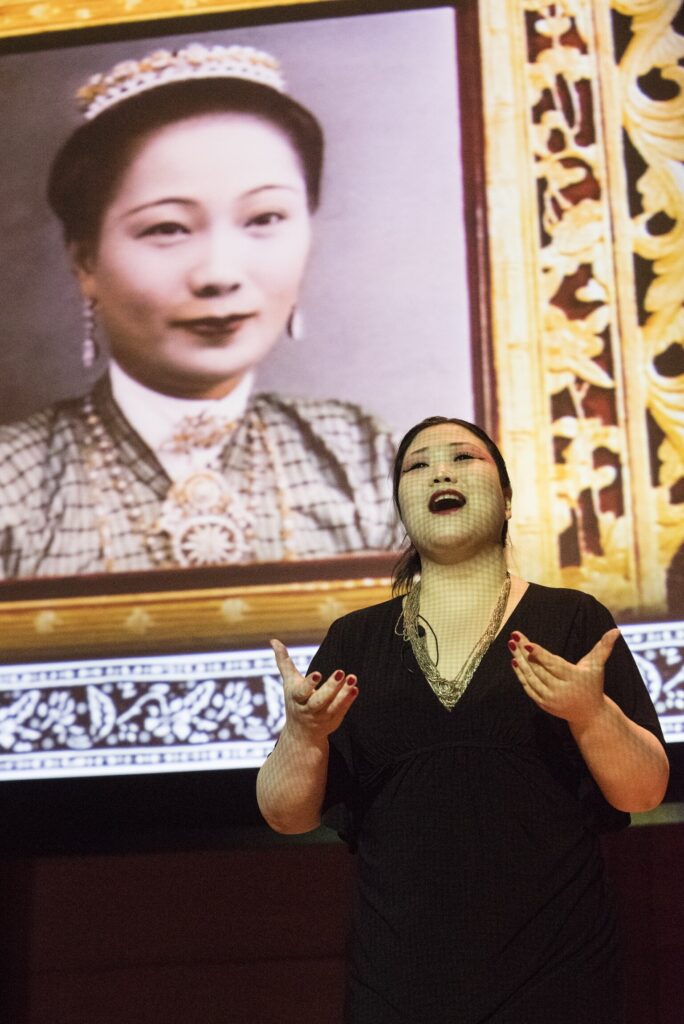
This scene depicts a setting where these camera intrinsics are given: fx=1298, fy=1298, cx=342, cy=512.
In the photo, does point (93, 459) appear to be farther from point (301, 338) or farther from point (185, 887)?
point (185, 887)

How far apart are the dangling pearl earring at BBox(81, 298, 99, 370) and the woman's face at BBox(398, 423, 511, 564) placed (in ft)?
3.43

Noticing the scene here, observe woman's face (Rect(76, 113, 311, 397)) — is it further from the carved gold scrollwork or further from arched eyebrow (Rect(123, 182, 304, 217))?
the carved gold scrollwork

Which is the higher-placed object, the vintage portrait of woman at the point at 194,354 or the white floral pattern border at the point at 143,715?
the vintage portrait of woman at the point at 194,354

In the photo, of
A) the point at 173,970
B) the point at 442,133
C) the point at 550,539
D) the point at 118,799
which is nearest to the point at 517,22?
the point at 442,133

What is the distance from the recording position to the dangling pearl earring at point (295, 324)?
2.27 metres

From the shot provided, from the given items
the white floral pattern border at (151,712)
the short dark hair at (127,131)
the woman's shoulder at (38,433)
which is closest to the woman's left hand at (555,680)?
the white floral pattern border at (151,712)

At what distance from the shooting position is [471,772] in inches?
48.4

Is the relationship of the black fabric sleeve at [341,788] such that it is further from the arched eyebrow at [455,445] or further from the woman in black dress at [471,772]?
the arched eyebrow at [455,445]

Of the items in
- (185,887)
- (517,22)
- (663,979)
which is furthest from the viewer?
(517,22)

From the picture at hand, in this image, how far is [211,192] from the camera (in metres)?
2.34

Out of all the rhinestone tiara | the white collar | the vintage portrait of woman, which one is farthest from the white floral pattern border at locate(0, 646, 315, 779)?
the rhinestone tiara

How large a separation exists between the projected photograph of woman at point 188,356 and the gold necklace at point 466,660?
77cm

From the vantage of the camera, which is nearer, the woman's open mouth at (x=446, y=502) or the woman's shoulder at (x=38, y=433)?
the woman's open mouth at (x=446, y=502)

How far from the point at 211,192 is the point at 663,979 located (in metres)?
1.51
